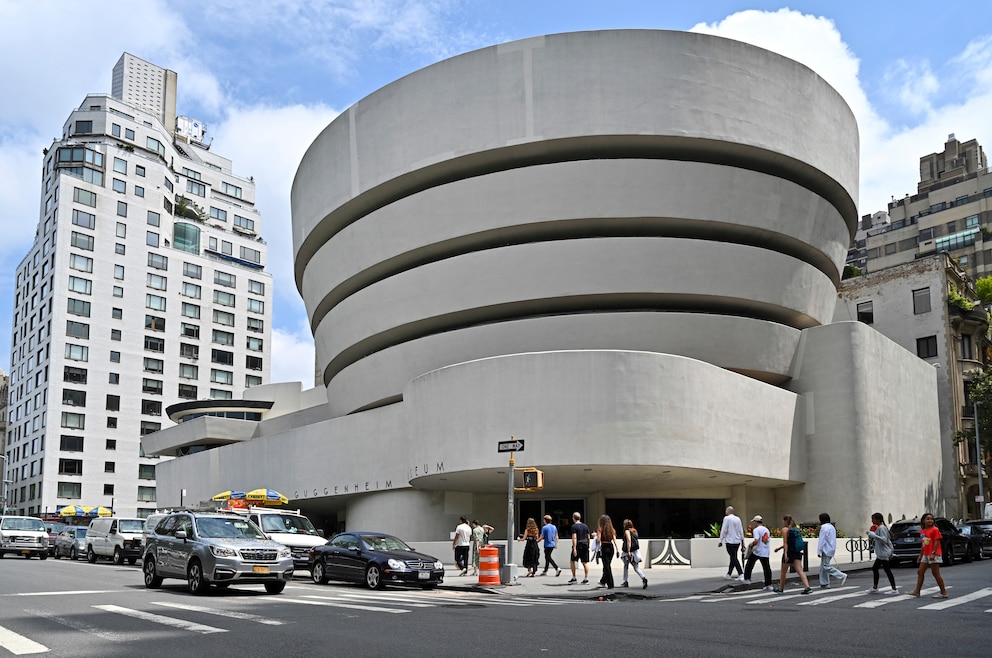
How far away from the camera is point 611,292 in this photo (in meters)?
38.2

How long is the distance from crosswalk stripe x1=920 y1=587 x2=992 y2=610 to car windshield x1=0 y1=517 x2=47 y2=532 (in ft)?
115

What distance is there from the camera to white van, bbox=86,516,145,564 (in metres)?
33.3

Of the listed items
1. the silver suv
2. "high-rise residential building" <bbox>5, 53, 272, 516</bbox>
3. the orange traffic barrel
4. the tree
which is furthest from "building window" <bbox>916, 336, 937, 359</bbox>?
"high-rise residential building" <bbox>5, 53, 272, 516</bbox>

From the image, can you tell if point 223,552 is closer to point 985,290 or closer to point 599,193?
point 599,193

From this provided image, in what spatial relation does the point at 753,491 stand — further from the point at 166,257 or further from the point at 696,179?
the point at 166,257

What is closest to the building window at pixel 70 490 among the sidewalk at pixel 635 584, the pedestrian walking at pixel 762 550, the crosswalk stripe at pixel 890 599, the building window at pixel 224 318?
the building window at pixel 224 318

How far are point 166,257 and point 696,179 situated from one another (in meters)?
70.8

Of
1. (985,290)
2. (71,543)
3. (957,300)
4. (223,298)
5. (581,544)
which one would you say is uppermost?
(223,298)

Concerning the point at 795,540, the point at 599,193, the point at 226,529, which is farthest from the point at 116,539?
the point at 795,540

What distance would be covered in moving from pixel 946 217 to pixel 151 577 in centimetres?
9230

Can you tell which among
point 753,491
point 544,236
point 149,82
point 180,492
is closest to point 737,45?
point 544,236

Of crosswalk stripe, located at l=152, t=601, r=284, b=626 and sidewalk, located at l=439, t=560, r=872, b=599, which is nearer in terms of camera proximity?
crosswalk stripe, located at l=152, t=601, r=284, b=626

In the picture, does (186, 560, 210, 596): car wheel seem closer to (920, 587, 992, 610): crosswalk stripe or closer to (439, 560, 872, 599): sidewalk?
(439, 560, 872, 599): sidewalk

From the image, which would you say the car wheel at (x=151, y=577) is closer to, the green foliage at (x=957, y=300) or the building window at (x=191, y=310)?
the green foliage at (x=957, y=300)
